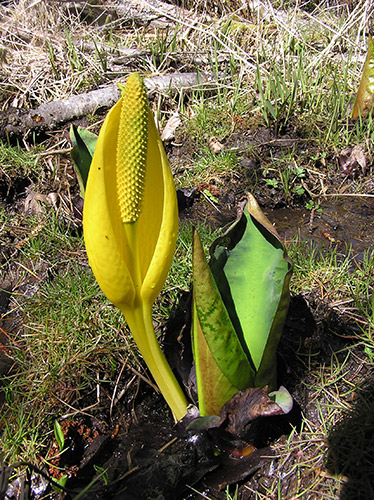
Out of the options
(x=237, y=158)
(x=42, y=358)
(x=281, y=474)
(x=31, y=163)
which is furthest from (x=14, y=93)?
(x=281, y=474)

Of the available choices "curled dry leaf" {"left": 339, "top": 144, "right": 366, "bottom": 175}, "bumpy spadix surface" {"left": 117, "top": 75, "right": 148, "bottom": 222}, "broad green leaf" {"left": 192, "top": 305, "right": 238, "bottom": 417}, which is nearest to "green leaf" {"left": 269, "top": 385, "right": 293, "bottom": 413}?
"broad green leaf" {"left": 192, "top": 305, "right": 238, "bottom": 417}

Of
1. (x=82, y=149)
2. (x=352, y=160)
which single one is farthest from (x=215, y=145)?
(x=82, y=149)

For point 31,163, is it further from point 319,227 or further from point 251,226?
point 251,226

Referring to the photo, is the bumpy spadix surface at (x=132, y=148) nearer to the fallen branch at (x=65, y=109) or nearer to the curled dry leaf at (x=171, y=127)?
the curled dry leaf at (x=171, y=127)

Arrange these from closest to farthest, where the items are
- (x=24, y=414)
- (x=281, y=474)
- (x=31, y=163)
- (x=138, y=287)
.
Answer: (x=138, y=287) → (x=281, y=474) → (x=24, y=414) → (x=31, y=163)

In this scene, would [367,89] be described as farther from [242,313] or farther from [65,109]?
[242,313]

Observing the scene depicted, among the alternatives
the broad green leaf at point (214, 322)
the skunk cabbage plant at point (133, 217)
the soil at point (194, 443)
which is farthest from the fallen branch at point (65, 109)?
the broad green leaf at point (214, 322)

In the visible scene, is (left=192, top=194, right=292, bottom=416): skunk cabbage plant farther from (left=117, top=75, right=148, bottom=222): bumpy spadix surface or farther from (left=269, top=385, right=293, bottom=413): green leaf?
(left=117, top=75, right=148, bottom=222): bumpy spadix surface
